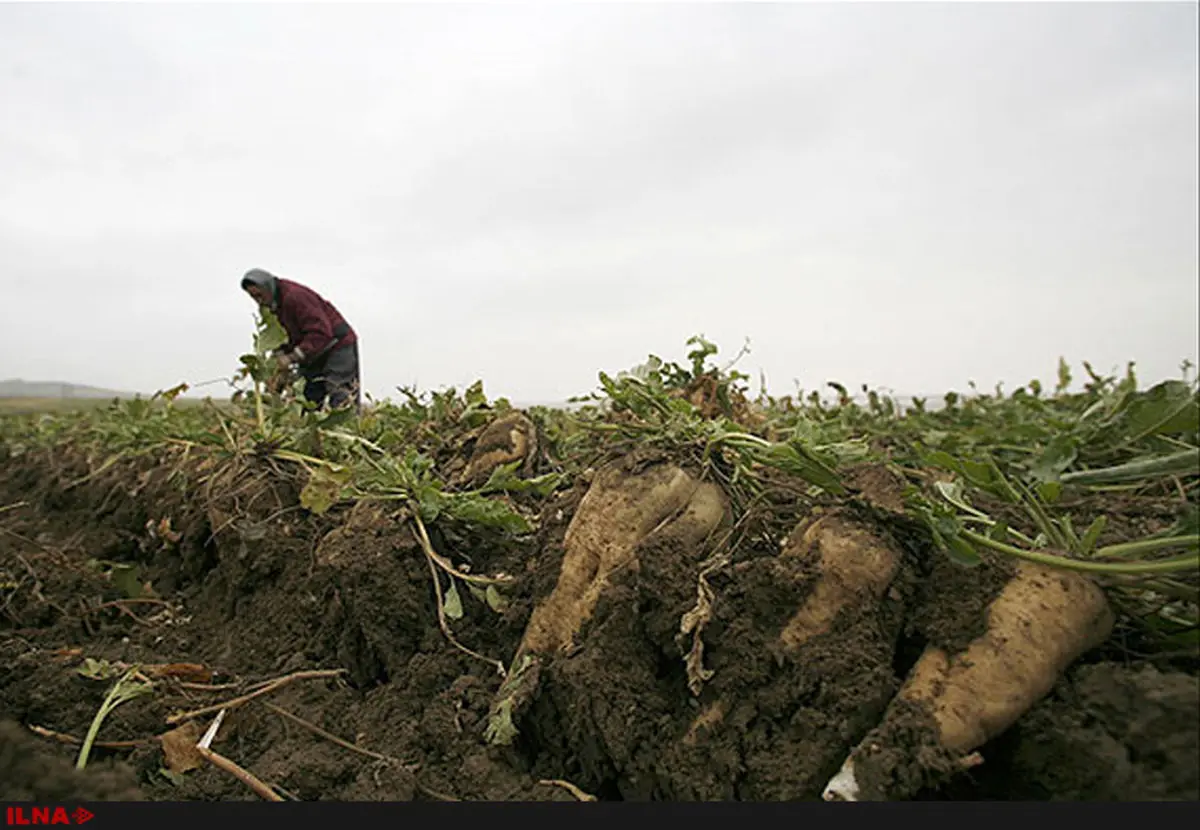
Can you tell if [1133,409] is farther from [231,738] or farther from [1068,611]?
[231,738]

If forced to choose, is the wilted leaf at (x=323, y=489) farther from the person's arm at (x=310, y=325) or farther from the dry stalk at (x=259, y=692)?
the person's arm at (x=310, y=325)

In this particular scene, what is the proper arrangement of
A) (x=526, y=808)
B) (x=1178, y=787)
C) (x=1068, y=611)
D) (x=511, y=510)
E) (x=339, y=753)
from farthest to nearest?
(x=511, y=510) → (x=339, y=753) → (x=526, y=808) → (x=1068, y=611) → (x=1178, y=787)

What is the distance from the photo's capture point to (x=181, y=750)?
1631mm

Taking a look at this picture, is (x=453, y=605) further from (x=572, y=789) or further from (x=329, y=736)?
(x=572, y=789)

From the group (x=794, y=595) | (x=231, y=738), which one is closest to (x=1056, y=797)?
(x=794, y=595)

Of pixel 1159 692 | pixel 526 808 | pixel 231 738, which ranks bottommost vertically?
pixel 231 738

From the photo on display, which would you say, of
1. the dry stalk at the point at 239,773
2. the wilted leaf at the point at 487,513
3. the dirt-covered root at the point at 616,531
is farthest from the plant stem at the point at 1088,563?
the dry stalk at the point at 239,773

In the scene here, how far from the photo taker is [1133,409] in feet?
3.86

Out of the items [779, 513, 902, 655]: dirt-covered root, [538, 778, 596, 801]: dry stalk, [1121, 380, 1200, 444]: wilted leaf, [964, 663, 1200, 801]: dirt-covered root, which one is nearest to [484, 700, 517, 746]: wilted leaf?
[538, 778, 596, 801]: dry stalk

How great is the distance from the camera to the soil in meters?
1.09

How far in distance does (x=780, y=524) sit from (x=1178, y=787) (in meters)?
0.83

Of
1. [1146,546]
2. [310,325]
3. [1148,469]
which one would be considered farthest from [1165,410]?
[310,325]

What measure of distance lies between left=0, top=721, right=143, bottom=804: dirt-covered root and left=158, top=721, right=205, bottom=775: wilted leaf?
0.29 meters

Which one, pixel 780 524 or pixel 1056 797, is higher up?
pixel 780 524
